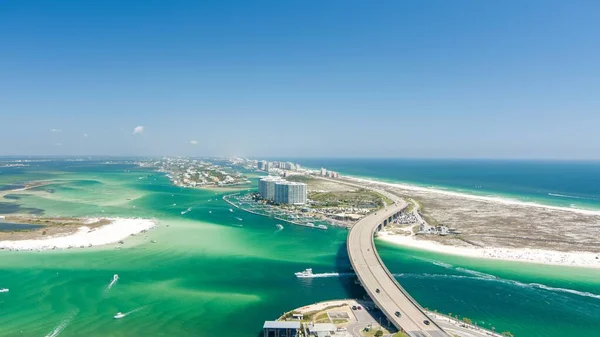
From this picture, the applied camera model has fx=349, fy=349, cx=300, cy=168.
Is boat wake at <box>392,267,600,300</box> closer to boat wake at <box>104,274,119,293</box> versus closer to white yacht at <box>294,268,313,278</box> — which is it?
white yacht at <box>294,268,313,278</box>

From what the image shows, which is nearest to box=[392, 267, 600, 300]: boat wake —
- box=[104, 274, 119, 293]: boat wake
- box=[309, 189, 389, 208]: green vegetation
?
box=[104, 274, 119, 293]: boat wake

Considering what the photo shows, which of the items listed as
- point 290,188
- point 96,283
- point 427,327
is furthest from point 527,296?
point 290,188

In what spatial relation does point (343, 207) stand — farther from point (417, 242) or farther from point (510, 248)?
point (510, 248)

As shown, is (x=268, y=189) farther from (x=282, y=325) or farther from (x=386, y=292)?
(x=282, y=325)

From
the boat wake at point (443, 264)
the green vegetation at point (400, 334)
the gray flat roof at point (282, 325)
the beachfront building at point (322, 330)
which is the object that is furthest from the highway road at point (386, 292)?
the boat wake at point (443, 264)

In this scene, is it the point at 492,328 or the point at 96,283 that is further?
the point at 96,283

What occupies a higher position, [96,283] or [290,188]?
[290,188]
